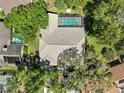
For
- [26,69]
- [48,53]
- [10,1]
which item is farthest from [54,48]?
[10,1]

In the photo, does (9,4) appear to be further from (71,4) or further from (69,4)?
(71,4)

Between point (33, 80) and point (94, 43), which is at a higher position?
point (94, 43)

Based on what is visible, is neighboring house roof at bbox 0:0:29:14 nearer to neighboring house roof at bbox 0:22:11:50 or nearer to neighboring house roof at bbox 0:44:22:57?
neighboring house roof at bbox 0:22:11:50

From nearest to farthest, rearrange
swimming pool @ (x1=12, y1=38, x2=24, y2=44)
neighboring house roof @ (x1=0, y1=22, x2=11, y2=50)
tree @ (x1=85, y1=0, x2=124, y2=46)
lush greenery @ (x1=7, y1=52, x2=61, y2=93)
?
lush greenery @ (x1=7, y1=52, x2=61, y2=93) < tree @ (x1=85, y1=0, x2=124, y2=46) < neighboring house roof @ (x1=0, y1=22, x2=11, y2=50) < swimming pool @ (x1=12, y1=38, x2=24, y2=44)

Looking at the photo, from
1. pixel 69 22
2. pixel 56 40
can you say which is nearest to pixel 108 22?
pixel 69 22

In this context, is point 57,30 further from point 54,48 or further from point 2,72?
point 2,72

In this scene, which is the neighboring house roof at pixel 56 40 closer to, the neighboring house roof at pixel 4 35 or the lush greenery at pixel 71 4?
the lush greenery at pixel 71 4

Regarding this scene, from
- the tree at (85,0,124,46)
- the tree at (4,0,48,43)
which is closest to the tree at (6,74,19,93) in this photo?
the tree at (4,0,48,43)
